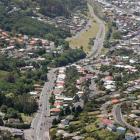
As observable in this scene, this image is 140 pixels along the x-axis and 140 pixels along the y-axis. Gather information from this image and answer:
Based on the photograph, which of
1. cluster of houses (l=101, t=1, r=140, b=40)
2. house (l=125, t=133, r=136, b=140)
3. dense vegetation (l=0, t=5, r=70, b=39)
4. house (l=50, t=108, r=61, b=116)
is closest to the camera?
house (l=125, t=133, r=136, b=140)

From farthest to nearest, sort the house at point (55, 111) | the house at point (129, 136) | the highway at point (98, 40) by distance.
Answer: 1. the highway at point (98, 40)
2. the house at point (55, 111)
3. the house at point (129, 136)

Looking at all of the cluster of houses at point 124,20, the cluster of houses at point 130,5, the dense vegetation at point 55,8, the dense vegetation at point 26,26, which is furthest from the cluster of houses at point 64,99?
the cluster of houses at point 130,5

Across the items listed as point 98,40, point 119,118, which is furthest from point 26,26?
point 119,118

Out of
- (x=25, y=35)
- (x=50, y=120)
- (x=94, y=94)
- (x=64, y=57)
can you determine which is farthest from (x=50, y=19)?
(x=50, y=120)

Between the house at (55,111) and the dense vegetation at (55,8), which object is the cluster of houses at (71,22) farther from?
the house at (55,111)

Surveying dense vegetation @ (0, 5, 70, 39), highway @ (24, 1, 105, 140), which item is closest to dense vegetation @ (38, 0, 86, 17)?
dense vegetation @ (0, 5, 70, 39)

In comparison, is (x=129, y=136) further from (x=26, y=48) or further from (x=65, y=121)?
(x=26, y=48)

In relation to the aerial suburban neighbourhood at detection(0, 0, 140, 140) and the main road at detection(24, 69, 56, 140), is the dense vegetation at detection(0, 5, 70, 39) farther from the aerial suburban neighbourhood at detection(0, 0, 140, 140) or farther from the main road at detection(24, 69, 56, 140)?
the main road at detection(24, 69, 56, 140)
